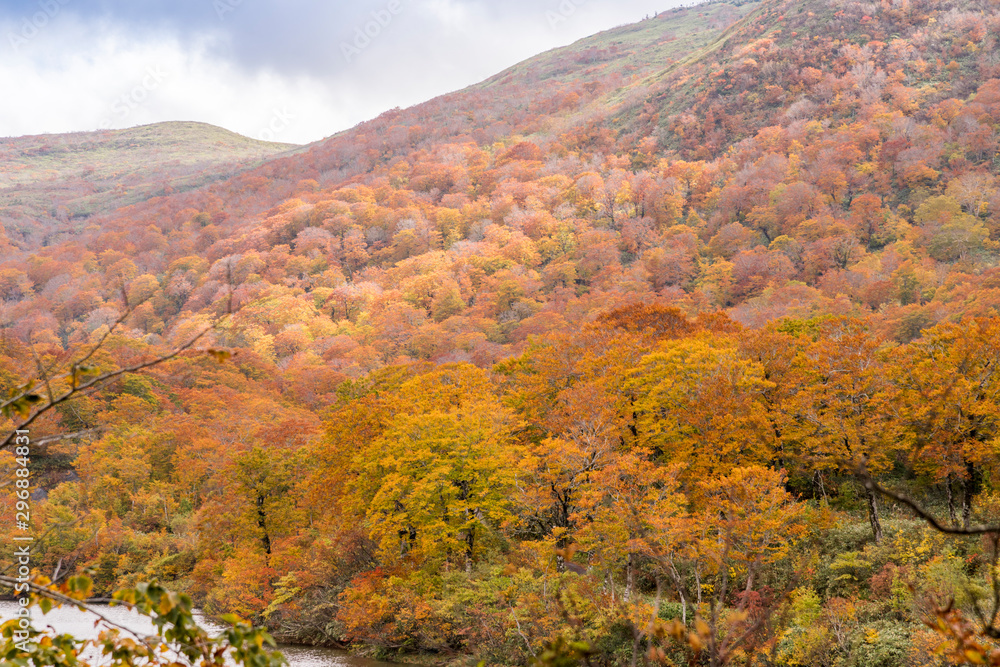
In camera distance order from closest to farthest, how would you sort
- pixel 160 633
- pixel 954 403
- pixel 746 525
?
pixel 160 633, pixel 746 525, pixel 954 403

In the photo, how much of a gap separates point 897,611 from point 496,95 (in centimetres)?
16138

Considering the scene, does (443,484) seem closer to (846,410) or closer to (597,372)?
(597,372)

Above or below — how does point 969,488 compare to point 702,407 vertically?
below

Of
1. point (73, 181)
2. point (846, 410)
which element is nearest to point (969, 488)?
point (846, 410)

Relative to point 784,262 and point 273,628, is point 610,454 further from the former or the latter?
point 784,262

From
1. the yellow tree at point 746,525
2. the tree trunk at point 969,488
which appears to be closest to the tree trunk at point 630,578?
the yellow tree at point 746,525

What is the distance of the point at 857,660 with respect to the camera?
15891 millimetres

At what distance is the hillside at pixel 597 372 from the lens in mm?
19359

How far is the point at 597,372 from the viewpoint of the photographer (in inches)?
1171

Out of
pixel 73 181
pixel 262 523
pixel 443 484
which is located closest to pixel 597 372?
pixel 443 484

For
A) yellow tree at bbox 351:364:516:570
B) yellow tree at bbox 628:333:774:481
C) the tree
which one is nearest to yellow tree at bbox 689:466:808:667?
yellow tree at bbox 628:333:774:481

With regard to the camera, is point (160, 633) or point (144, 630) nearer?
point (160, 633)

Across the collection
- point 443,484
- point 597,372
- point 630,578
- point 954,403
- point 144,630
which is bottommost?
point 144,630

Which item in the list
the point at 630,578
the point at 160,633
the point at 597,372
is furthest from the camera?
the point at 597,372
